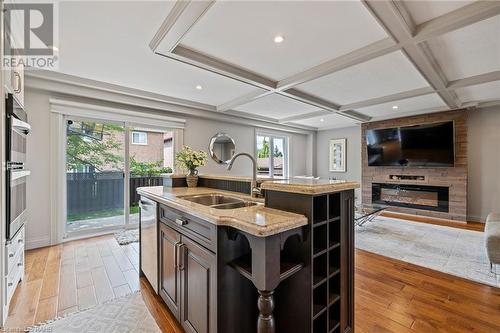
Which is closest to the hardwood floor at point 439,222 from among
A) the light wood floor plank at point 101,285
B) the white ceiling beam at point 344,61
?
the white ceiling beam at point 344,61

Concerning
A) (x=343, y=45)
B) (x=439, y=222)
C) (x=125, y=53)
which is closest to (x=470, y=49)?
(x=343, y=45)

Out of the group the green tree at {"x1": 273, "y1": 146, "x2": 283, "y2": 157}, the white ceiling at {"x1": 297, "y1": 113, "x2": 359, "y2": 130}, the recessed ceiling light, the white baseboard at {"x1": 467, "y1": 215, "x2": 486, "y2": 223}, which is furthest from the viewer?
the green tree at {"x1": 273, "y1": 146, "x2": 283, "y2": 157}

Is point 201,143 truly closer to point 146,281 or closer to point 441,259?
point 146,281

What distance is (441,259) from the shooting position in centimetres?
288

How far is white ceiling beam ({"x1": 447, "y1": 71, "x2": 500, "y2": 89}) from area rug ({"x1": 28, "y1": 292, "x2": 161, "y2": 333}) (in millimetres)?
4695

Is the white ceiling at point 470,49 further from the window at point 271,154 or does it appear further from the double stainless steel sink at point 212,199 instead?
the window at point 271,154

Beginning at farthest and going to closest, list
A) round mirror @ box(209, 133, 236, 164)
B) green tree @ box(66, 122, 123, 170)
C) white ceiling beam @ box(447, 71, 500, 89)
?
round mirror @ box(209, 133, 236, 164) → green tree @ box(66, 122, 123, 170) → white ceiling beam @ box(447, 71, 500, 89)

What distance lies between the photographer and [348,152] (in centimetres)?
694

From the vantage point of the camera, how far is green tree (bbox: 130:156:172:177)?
14.1 ft

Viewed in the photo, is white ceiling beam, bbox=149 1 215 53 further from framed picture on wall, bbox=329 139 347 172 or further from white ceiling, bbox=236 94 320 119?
framed picture on wall, bbox=329 139 347 172

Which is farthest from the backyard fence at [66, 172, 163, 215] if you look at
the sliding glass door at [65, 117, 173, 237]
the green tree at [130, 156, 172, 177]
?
the green tree at [130, 156, 172, 177]

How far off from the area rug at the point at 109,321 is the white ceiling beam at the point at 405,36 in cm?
297

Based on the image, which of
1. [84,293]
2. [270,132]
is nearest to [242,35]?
[84,293]

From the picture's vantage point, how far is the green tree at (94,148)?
3.78m
